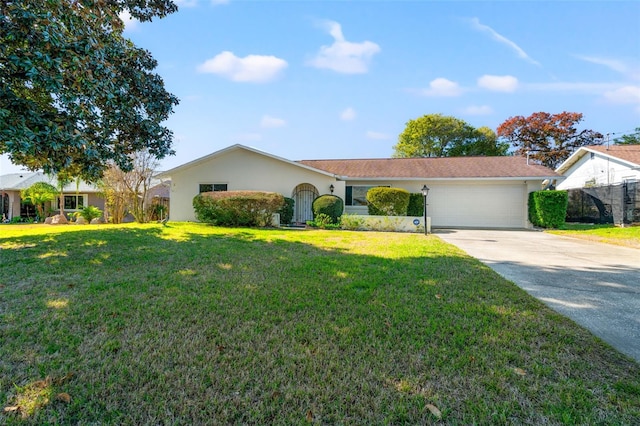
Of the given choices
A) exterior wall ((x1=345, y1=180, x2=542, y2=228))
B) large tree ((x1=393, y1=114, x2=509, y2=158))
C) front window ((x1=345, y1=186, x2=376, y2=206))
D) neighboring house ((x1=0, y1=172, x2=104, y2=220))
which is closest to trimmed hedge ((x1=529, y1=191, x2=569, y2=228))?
exterior wall ((x1=345, y1=180, x2=542, y2=228))

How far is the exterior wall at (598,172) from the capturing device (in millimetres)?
16578

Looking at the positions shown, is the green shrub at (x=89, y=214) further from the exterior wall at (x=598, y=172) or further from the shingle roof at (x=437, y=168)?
the exterior wall at (x=598, y=172)

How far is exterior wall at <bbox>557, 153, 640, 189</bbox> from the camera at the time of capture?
16578mm

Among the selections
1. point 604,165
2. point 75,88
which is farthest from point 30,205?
point 604,165

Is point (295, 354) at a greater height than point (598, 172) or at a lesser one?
lesser

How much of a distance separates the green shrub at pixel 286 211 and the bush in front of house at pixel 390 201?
13.4ft

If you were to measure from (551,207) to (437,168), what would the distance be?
5953 millimetres

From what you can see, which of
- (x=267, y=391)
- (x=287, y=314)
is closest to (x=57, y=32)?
(x=287, y=314)

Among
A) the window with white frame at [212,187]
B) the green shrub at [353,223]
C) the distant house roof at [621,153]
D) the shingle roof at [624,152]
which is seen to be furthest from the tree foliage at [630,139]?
the window with white frame at [212,187]

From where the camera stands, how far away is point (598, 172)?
1861 centimetres

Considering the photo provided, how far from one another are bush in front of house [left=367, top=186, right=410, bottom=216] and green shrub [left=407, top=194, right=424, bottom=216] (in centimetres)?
99

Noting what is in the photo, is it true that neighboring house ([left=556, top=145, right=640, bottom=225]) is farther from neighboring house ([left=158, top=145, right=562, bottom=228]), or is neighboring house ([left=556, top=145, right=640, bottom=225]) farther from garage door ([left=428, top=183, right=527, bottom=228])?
garage door ([left=428, top=183, right=527, bottom=228])

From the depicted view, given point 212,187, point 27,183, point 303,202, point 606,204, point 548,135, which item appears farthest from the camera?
point 548,135

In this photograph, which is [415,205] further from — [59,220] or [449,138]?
[449,138]
